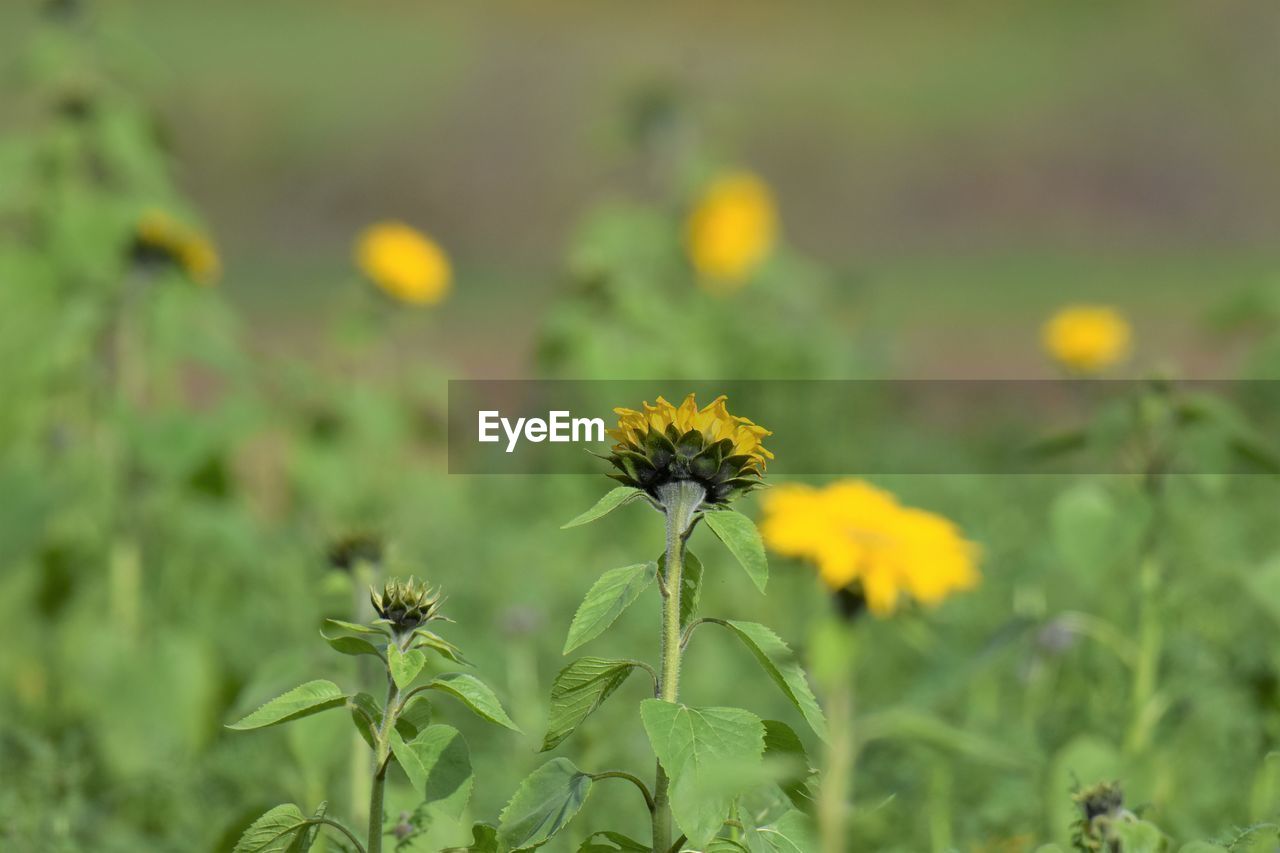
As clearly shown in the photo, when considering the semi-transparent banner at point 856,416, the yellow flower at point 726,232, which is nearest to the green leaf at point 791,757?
the semi-transparent banner at point 856,416

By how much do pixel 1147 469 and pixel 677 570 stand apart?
0.79 metres

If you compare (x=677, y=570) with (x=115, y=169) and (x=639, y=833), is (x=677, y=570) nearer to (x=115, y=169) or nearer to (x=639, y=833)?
(x=639, y=833)

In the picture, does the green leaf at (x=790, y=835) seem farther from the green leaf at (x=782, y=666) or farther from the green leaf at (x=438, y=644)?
the green leaf at (x=438, y=644)

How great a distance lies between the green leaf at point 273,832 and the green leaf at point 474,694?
129 millimetres

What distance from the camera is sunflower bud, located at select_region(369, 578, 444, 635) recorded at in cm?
99

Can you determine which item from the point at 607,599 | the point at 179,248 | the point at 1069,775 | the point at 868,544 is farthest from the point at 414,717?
the point at 179,248

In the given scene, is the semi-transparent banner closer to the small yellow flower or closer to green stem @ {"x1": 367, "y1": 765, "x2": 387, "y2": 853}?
the small yellow flower

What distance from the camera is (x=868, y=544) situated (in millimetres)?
1119

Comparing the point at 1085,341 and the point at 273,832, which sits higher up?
the point at 1085,341

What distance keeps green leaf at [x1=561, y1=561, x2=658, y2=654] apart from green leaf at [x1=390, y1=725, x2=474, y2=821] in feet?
0.35

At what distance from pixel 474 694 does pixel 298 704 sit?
4.5 inches

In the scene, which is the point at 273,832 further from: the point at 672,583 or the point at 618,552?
the point at 618,552

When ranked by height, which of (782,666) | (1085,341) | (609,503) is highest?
(1085,341)

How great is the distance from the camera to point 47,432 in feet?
7.79
